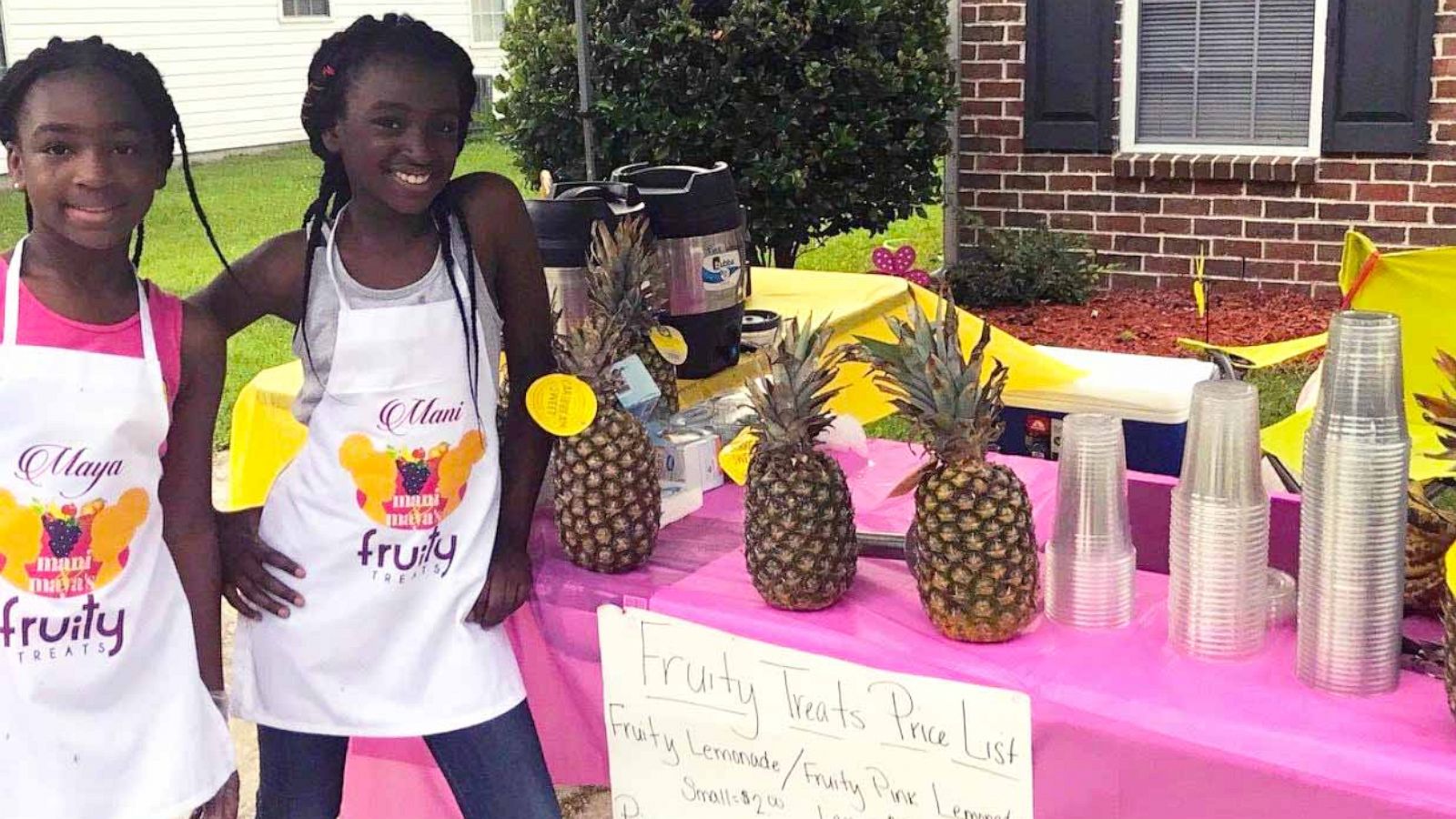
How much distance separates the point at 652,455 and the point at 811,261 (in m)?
7.68

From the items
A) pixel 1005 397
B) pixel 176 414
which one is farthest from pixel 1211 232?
pixel 176 414

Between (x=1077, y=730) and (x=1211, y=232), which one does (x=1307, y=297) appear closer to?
(x=1211, y=232)

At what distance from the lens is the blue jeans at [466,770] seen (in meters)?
2.06

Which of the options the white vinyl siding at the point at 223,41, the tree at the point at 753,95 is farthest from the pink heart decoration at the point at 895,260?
the tree at the point at 753,95

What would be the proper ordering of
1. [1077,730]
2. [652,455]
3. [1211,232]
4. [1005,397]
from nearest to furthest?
[1077,730] → [652,455] → [1005,397] → [1211,232]

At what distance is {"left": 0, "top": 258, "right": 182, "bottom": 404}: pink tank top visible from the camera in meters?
1.69

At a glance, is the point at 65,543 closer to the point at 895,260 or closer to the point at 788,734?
the point at 788,734

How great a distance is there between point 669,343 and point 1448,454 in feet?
4.37

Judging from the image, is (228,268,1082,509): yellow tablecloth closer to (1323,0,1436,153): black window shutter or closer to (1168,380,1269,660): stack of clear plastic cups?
(1168,380,1269,660): stack of clear plastic cups

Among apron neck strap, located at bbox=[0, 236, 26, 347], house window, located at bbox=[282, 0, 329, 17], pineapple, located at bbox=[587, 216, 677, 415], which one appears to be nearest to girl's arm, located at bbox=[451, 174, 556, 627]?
pineapple, located at bbox=[587, 216, 677, 415]

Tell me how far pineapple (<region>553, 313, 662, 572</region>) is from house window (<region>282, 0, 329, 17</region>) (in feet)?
2.27

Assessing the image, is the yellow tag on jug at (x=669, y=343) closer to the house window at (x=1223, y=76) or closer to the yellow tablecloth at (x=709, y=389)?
the yellow tablecloth at (x=709, y=389)

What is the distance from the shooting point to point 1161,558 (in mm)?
2459

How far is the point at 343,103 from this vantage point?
6.24 ft
